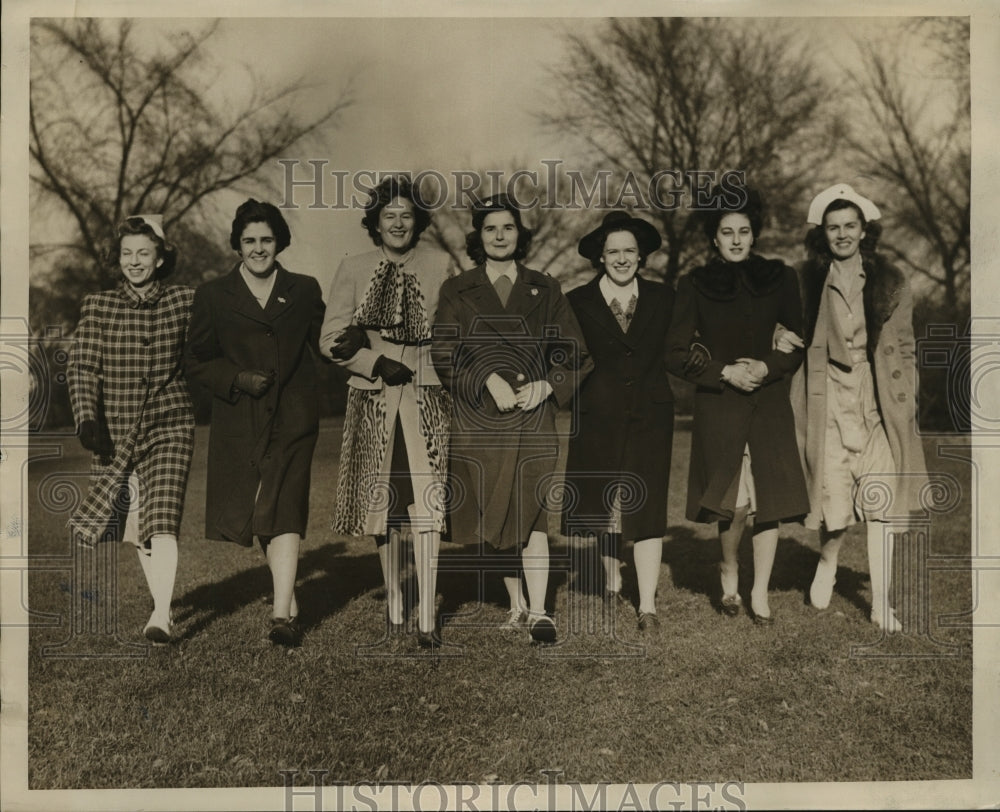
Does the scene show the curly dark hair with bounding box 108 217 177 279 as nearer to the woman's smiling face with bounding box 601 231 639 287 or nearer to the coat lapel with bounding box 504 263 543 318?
the coat lapel with bounding box 504 263 543 318

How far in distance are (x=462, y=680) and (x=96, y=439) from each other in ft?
7.50

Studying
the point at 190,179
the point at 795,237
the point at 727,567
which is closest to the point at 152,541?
the point at 190,179

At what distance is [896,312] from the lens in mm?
5629

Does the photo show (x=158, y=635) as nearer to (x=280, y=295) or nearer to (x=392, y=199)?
(x=280, y=295)

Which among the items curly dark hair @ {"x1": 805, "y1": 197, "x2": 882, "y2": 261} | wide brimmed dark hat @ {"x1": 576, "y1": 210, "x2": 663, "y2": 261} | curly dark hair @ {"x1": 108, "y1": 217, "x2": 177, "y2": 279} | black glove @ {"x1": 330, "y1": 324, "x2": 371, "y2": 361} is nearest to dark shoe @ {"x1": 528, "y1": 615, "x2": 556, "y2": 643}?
black glove @ {"x1": 330, "y1": 324, "x2": 371, "y2": 361}

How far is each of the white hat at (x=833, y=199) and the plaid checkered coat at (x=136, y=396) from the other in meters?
3.40

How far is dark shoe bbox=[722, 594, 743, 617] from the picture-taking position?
5652mm

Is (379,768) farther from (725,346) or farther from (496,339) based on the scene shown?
(725,346)

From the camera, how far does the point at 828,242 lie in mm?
5617

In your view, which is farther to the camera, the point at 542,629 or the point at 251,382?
the point at 542,629

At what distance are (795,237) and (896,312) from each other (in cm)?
A: 69

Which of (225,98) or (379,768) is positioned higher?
(225,98)
